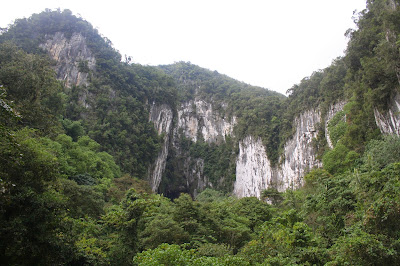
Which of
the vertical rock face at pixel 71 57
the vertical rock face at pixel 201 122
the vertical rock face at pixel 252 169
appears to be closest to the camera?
the vertical rock face at pixel 252 169

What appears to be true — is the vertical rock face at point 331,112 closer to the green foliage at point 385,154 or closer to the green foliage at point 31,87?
the green foliage at point 385,154

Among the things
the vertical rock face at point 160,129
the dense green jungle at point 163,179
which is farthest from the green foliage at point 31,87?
the vertical rock face at point 160,129

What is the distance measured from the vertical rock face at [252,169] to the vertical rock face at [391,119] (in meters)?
17.2

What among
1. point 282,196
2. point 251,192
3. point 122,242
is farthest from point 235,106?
point 122,242

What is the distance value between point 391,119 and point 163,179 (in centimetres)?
3207

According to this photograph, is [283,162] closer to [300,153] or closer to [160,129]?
[300,153]

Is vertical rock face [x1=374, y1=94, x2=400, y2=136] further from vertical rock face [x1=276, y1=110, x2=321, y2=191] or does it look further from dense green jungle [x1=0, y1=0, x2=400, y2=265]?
vertical rock face [x1=276, y1=110, x2=321, y2=191]

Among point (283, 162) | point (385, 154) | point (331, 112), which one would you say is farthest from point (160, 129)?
point (385, 154)

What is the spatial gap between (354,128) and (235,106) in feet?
87.2

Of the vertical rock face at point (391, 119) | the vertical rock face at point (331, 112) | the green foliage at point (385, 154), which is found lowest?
the green foliage at point (385, 154)

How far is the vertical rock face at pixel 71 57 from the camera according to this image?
33.0m

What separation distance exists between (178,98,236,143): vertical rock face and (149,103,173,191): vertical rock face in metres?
6.74

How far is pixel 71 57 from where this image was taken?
117ft

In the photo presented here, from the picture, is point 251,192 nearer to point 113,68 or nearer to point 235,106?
point 235,106
